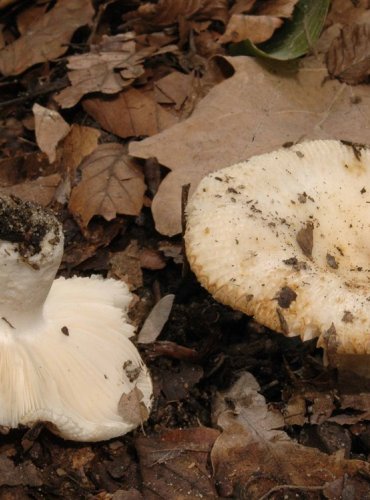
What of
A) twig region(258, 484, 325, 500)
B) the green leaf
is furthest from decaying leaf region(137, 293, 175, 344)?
the green leaf

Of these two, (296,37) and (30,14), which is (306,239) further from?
(30,14)

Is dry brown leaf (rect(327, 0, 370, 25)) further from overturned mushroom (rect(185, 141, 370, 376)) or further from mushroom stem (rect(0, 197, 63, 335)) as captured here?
mushroom stem (rect(0, 197, 63, 335))

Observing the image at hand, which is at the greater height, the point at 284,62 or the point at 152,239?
the point at 284,62

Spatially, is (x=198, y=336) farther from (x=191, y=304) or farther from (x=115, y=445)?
(x=115, y=445)

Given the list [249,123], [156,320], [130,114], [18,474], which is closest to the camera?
[18,474]

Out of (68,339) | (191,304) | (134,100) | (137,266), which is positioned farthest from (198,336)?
(134,100)

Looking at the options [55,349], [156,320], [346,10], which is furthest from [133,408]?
[346,10]

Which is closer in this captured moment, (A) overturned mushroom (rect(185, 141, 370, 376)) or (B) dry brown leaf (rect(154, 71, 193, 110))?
(A) overturned mushroom (rect(185, 141, 370, 376))
